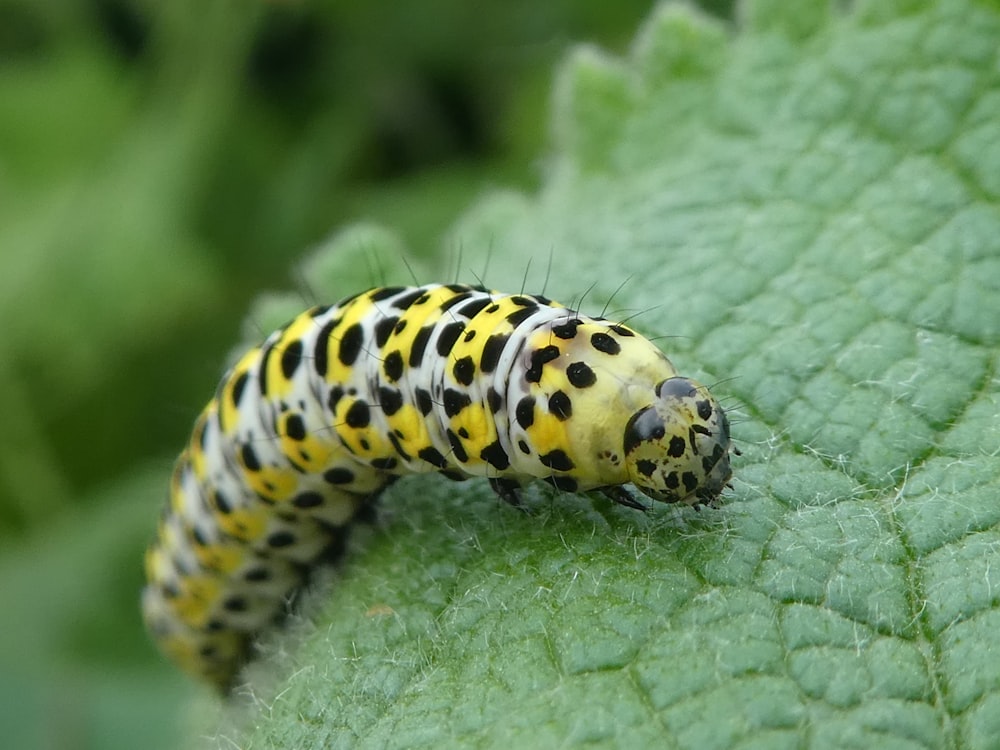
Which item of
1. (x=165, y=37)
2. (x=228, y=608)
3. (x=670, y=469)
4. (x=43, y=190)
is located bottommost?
(x=228, y=608)

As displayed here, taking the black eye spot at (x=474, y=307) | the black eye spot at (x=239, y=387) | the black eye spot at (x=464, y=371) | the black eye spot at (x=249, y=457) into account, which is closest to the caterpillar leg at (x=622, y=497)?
the black eye spot at (x=464, y=371)

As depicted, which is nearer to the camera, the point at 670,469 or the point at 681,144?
the point at 670,469

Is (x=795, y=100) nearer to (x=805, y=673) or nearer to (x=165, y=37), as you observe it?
(x=805, y=673)

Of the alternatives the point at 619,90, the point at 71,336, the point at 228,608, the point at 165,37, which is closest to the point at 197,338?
the point at 71,336

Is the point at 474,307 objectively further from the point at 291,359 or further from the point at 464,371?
the point at 291,359

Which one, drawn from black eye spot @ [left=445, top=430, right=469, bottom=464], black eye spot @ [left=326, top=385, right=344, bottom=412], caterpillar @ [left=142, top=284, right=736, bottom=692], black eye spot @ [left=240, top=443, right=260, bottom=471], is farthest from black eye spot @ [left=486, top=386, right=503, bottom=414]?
black eye spot @ [left=240, top=443, right=260, bottom=471]

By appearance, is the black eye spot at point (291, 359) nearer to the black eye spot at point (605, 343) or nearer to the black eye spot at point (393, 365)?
the black eye spot at point (393, 365)
